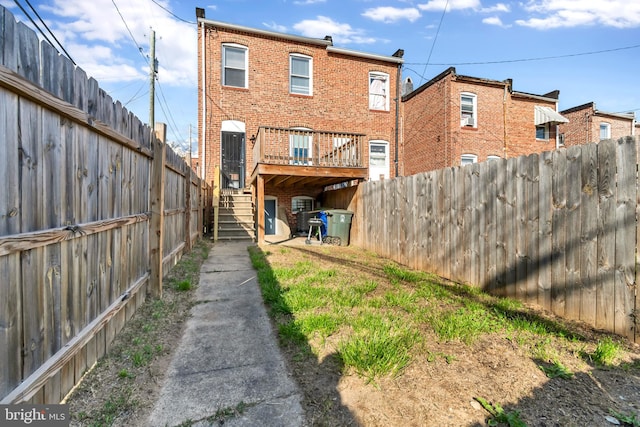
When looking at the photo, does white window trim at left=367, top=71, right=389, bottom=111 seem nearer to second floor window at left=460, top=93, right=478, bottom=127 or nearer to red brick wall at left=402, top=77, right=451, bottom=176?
red brick wall at left=402, top=77, right=451, bottom=176

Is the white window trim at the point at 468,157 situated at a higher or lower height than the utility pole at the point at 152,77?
lower

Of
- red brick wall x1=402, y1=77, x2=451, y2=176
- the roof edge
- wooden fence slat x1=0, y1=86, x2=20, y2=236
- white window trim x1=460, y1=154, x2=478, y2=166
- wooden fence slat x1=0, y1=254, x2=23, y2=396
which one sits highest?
the roof edge

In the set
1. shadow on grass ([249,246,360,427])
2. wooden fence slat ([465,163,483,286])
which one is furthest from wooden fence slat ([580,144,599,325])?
shadow on grass ([249,246,360,427])

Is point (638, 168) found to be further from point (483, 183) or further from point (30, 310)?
point (30, 310)

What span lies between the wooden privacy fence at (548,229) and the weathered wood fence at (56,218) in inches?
168

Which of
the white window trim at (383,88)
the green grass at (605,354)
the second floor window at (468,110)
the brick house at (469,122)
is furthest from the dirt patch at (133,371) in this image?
the second floor window at (468,110)

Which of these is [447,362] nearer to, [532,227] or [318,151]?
[532,227]

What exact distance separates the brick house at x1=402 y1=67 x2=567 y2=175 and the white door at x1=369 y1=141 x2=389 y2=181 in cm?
115

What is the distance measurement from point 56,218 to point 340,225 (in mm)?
7195

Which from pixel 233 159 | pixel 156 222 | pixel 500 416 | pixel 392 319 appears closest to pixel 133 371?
pixel 156 222

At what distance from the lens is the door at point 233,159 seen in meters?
11.6

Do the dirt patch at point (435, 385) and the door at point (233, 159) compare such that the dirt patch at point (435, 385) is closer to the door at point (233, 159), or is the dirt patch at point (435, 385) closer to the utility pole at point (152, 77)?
the door at point (233, 159)

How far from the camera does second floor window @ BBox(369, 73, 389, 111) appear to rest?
13562mm

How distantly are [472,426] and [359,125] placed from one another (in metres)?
12.6
